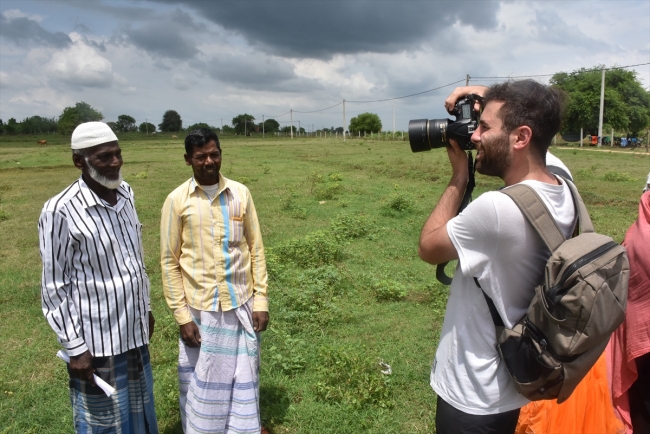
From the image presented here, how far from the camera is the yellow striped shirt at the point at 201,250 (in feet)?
8.29

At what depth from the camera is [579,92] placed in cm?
3631

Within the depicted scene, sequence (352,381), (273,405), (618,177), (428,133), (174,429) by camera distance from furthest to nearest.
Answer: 1. (618,177)
2. (352,381)
3. (273,405)
4. (174,429)
5. (428,133)

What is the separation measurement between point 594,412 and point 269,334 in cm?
263

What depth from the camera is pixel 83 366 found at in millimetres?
2193

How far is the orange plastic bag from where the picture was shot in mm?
2426

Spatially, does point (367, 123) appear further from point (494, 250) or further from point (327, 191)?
point (494, 250)

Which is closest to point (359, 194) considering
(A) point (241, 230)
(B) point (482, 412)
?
(A) point (241, 230)

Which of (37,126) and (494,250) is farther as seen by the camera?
(37,126)

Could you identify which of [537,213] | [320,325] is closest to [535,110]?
[537,213]

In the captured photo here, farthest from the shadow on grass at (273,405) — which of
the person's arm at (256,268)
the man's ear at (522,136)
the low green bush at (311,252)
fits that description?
the low green bush at (311,252)

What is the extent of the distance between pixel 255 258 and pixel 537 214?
1.69 m

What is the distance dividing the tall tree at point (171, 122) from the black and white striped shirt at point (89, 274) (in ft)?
258

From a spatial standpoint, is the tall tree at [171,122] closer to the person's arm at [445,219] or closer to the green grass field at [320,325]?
the green grass field at [320,325]

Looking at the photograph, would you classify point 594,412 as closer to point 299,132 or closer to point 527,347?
point 527,347
